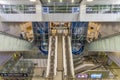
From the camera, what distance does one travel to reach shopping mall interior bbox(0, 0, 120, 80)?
2353 cm

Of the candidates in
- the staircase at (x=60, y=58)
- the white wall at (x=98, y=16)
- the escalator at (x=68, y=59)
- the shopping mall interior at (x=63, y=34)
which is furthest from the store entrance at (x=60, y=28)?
the staircase at (x=60, y=58)

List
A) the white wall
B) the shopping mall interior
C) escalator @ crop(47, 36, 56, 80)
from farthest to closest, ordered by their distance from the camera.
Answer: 1. the white wall
2. the shopping mall interior
3. escalator @ crop(47, 36, 56, 80)

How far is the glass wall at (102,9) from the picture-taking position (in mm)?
24641

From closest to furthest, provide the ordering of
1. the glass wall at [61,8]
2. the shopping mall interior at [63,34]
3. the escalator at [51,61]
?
the escalator at [51,61] < the shopping mall interior at [63,34] < the glass wall at [61,8]

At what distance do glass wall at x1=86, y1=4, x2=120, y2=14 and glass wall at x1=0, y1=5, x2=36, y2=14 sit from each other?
25.8ft

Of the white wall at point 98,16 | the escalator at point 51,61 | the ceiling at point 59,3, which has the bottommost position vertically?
the escalator at point 51,61

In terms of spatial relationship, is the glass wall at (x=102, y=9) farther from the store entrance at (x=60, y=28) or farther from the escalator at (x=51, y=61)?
the escalator at (x=51, y=61)

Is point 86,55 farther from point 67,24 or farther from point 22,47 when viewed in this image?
point 22,47

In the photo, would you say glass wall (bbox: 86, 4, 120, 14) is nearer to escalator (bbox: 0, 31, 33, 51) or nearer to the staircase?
the staircase

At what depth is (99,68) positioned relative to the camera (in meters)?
23.4

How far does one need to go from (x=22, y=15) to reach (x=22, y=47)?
4.57 metres

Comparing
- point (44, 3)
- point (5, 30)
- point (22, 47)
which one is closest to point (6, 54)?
point (22, 47)

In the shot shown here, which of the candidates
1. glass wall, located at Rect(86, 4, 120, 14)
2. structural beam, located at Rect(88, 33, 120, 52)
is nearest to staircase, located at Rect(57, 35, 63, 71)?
structural beam, located at Rect(88, 33, 120, 52)

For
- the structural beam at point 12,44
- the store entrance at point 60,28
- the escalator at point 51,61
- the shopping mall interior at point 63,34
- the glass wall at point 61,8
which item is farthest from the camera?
the store entrance at point 60,28
